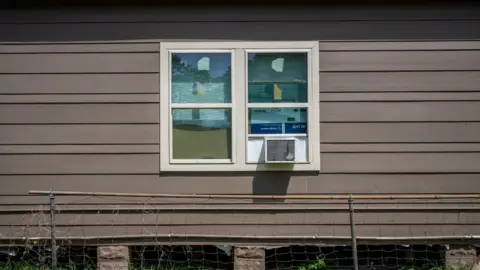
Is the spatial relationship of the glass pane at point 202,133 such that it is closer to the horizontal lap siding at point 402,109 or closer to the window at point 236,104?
the window at point 236,104

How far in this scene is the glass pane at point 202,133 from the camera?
17.1ft

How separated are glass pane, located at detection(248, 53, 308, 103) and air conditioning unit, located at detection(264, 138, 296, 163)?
1.44ft

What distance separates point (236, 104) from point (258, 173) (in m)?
0.71

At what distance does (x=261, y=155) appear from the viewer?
16.9ft

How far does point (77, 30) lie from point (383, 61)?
3.06 m

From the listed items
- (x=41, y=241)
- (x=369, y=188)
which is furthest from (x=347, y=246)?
(x=41, y=241)

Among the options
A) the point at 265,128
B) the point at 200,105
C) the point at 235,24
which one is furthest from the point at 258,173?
the point at 235,24

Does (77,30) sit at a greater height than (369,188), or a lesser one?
greater

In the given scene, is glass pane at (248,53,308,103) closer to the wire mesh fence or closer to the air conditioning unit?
the air conditioning unit

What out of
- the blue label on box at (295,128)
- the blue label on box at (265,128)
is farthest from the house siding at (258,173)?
the blue label on box at (265,128)

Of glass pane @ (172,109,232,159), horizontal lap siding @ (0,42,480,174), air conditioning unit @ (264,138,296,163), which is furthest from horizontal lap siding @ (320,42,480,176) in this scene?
glass pane @ (172,109,232,159)

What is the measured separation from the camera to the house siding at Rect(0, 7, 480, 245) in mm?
5137

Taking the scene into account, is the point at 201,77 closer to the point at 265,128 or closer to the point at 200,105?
the point at 200,105

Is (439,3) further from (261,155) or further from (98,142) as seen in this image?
(98,142)
